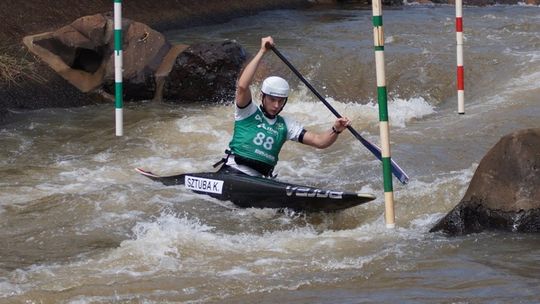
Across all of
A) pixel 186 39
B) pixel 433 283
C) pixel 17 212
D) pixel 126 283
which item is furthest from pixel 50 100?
pixel 433 283

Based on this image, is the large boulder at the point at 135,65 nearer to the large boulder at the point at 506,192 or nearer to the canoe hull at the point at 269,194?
the canoe hull at the point at 269,194

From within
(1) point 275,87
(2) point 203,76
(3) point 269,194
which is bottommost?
(3) point 269,194

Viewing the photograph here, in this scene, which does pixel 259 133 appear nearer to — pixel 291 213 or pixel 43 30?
pixel 291 213

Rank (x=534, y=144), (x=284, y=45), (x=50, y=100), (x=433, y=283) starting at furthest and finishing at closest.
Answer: (x=284, y=45) → (x=50, y=100) → (x=534, y=144) → (x=433, y=283)

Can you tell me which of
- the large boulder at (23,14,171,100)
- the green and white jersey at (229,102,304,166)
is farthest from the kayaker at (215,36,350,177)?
the large boulder at (23,14,171,100)

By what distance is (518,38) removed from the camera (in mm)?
13625

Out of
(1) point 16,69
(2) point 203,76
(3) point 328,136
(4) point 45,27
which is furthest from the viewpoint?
(4) point 45,27

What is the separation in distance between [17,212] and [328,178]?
2.43 metres

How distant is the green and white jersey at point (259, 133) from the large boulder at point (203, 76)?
4.21m

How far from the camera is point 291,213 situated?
683 centimetres

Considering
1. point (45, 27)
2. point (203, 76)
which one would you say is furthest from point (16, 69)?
point (203, 76)

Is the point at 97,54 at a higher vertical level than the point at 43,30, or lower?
lower

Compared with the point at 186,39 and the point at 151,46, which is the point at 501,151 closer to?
the point at 151,46

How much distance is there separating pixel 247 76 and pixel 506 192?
182 centimetres
